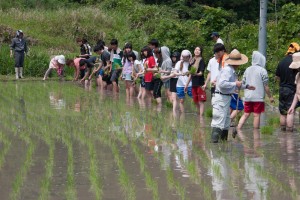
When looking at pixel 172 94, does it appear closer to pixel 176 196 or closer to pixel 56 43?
pixel 176 196

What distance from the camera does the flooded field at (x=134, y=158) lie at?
9.06 m

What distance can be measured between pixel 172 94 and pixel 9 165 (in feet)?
27.6

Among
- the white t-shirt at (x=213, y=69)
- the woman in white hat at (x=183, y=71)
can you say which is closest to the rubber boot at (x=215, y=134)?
the white t-shirt at (x=213, y=69)

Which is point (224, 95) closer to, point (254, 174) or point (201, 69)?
point (254, 174)

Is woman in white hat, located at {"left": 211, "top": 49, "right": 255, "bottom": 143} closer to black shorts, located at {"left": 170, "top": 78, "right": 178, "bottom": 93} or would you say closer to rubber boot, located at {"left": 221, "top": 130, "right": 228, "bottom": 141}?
rubber boot, located at {"left": 221, "top": 130, "right": 228, "bottom": 141}

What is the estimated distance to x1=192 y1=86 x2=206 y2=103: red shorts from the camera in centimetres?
1699

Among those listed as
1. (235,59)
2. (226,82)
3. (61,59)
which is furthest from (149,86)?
(61,59)

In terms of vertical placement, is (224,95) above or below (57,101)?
above

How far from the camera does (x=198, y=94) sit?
672 inches

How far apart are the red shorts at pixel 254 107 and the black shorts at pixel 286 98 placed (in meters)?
0.40

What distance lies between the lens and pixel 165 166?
34.9 ft

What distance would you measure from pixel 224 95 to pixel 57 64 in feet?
59.9

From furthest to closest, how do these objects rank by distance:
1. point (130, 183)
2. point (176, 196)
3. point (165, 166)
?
point (165, 166) < point (130, 183) < point (176, 196)

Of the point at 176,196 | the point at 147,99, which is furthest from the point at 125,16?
the point at 176,196
